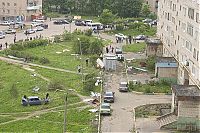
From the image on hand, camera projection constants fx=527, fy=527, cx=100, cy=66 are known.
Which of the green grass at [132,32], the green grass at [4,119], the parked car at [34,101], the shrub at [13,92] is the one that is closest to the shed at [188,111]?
the parked car at [34,101]

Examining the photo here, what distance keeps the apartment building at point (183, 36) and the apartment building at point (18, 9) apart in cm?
3527

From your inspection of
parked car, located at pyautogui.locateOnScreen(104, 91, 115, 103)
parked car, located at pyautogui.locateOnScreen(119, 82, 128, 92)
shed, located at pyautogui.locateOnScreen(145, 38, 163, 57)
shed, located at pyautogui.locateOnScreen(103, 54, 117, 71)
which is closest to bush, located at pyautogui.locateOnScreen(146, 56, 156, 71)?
shed, located at pyautogui.locateOnScreen(103, 54, 117, 71)

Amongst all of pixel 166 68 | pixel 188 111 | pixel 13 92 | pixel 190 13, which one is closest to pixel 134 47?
pixel 166 68

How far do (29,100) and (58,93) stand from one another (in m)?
3.41

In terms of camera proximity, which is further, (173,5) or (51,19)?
(51,19)

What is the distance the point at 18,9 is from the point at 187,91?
54.3m

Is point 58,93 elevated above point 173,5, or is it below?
below

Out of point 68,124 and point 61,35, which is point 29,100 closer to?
point 68,124

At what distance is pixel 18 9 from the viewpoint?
3329 inches

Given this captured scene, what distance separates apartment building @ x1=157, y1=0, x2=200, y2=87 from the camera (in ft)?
125

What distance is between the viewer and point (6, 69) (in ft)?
167

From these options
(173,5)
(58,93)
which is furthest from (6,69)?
(173,5)

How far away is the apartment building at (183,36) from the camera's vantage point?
3812 cm

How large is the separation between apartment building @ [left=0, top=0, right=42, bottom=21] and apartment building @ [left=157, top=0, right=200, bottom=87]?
35.3 m
